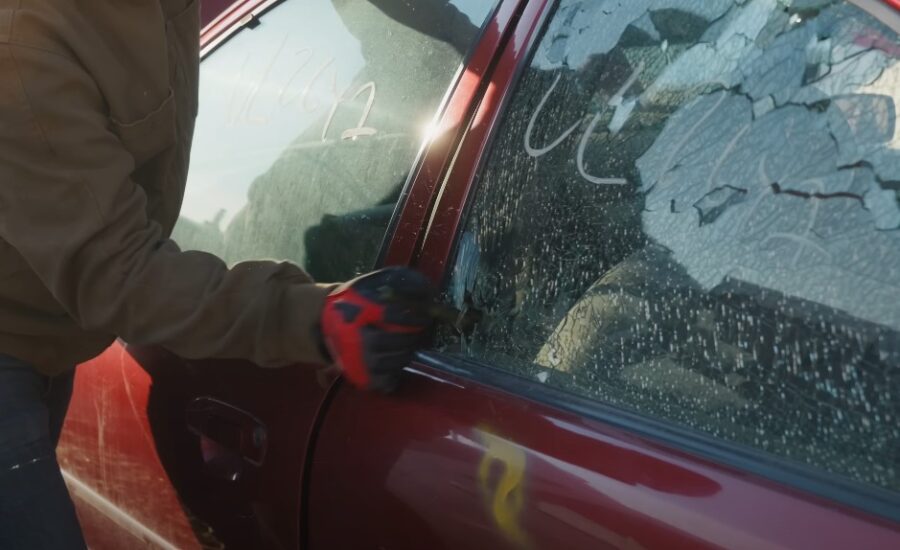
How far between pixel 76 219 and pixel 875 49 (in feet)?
3.40

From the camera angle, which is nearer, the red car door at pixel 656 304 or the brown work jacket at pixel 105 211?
the red car door at pixel 656 304

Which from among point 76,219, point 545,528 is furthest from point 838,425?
point 76,219

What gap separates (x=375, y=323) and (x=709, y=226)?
1.44 ft

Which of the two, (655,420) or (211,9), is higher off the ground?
(211,9)

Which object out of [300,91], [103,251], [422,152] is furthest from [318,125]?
[103,251]

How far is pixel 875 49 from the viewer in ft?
3.59

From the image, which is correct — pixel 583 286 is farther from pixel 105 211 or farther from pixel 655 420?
pixel 105 211

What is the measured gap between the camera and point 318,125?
172 cm

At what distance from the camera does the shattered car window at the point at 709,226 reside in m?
1.01

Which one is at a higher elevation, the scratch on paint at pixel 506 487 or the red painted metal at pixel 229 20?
the red painted metal at pixel 229 20

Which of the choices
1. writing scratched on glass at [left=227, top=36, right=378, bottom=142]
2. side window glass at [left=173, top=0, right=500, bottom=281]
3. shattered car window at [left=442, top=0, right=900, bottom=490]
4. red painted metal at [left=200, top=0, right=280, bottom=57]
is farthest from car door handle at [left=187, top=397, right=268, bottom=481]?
red painted metal at [left=200, top=0, right=280, bottom=57]

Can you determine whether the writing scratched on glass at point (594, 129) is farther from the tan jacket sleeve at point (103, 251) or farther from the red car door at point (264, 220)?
the tan jacket sleeve at point (103, 251)

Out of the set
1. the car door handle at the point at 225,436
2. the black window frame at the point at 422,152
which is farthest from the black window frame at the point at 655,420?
the car door handle at the point at 225,436

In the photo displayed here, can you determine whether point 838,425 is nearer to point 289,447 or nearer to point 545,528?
point 545,528
